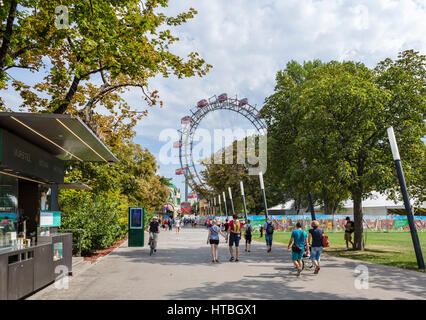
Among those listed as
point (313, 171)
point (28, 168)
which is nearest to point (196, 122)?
point (313, 171)

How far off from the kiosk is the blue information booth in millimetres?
9206

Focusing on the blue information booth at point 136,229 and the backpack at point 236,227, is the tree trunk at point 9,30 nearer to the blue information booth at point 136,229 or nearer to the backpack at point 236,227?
the backpack at point 236,227

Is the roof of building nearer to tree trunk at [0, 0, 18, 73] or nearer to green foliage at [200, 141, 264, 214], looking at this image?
tree trunk at [0, 0, 18, 73]

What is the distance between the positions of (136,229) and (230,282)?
1359 cm

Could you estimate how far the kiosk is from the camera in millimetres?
7531

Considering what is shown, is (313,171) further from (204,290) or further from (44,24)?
(44,24)

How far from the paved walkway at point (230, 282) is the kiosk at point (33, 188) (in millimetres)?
740

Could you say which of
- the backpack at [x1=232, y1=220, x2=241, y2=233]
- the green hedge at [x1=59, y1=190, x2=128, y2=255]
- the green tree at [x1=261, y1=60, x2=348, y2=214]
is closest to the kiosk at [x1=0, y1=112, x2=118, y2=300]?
the green hedge at [x1=59, y1=190, x2=128, y2=255]

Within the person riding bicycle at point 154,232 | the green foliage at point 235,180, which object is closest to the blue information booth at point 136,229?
the person riding bicycle at point 154,232
